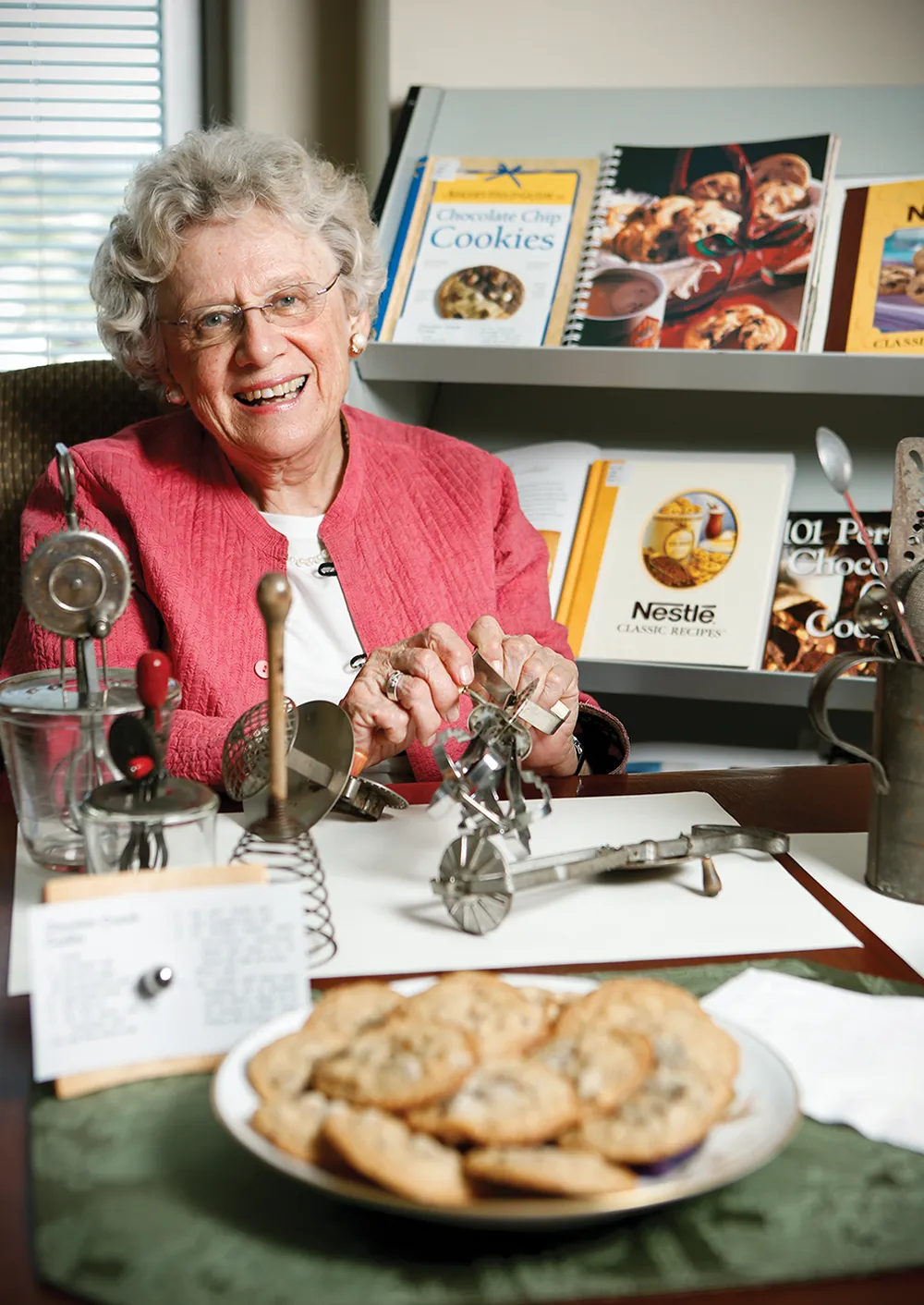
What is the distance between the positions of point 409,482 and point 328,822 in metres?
0.68

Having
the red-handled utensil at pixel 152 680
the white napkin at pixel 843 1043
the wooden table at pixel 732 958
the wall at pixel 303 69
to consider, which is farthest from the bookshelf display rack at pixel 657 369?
the red-handled utensil at pixel 152 680

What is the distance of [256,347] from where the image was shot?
1585 mm

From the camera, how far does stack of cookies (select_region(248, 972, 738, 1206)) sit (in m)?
0.56

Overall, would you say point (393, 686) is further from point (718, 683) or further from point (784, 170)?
point (784, 170)

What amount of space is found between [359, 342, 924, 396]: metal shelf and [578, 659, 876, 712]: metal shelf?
1.49 ft

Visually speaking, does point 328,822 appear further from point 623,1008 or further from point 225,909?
point 623,1008

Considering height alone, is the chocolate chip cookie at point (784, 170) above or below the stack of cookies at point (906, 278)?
above

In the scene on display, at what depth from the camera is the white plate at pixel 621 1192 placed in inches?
21.5

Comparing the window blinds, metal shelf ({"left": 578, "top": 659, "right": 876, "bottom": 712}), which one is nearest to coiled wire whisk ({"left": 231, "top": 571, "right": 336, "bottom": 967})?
metal shelf ({"left": 578, "top": 659, "right": 876, "bottom": 712})

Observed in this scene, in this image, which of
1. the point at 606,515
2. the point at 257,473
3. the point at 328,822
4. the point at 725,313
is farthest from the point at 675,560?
the point at 328,822

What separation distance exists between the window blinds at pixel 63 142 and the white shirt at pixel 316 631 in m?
1.34

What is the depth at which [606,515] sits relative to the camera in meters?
2.20

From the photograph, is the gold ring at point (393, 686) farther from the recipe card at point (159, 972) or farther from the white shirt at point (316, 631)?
the recipe card at point (159, 972)

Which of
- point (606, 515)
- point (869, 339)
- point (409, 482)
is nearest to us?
point (409, 482)
